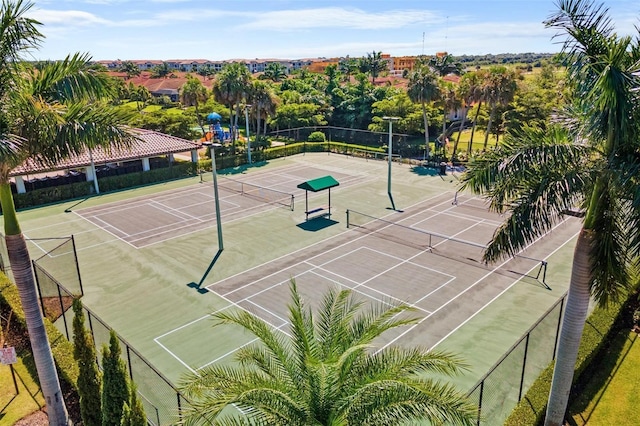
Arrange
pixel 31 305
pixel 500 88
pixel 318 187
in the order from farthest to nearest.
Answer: pixel 500 88 < pixel 318 187 < pixel 31 305

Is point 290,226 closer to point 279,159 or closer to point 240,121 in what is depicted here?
point 279,159

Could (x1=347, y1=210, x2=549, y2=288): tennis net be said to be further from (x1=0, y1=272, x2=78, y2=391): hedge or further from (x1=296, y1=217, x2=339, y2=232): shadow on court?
(x1=0, y1=272, x2=78, y2=391): hedge

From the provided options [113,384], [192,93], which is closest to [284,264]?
[113,384]

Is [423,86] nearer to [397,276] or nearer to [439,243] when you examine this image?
[439,243]

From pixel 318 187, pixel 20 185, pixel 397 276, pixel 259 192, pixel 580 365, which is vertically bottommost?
pixel 259 192

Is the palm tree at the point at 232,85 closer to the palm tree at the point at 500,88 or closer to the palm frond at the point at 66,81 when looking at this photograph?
the palm tree at the point at 500,88

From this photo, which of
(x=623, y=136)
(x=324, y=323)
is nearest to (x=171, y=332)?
(x=324, y=323)
